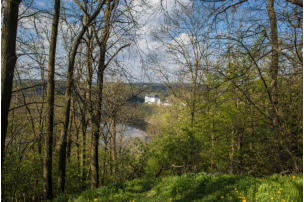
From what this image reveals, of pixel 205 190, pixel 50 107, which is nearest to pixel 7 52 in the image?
pixel 50 107

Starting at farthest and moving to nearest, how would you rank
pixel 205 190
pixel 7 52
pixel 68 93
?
pixel 68 93, pixel 205 190, pixel 7 52

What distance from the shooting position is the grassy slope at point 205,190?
3.06m

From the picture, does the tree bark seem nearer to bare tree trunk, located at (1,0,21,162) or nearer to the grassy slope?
the grassy slope

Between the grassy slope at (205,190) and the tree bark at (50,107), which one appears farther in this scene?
the tree bark at (50,107)

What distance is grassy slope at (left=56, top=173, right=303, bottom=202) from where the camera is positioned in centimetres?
306

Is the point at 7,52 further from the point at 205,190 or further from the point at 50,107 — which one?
the point at 205,190

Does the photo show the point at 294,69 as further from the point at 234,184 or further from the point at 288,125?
the point at 234,184

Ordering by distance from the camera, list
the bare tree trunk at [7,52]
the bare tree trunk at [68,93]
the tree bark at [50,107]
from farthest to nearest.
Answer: the tree bark at [50,107], the bare tree trunk at [68,93], the bare tree trunk at [7,52]

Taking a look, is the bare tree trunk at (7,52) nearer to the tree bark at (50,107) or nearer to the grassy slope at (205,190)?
the grassy slope at (205,190)

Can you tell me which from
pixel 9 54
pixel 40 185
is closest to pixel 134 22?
pixel 9 54

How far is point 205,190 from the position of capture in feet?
12.7

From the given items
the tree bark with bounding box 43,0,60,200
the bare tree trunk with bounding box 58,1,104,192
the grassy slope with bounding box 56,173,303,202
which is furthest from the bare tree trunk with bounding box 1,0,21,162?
the tree bark with bounding box 43,0,60,200

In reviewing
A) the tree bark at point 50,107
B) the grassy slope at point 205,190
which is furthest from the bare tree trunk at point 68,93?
the grassy slope at point 205,190

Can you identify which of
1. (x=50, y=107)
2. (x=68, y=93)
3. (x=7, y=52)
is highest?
(x=7, y=52)
